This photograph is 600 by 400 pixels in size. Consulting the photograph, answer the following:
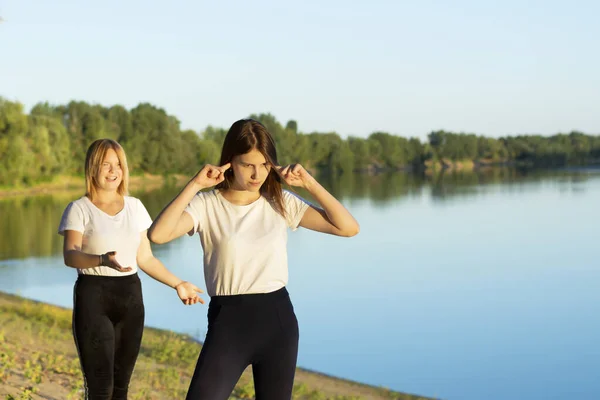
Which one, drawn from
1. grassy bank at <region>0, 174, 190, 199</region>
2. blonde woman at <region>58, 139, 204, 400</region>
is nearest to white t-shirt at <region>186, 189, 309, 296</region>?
blonde woman at <region>58, 139, 204, 400</region>

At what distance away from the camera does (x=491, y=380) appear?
10.9m

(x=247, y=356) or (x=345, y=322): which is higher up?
(x=247, y=356)

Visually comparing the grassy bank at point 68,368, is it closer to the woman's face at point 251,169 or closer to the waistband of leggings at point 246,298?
the waistband of leggings at point 246,298

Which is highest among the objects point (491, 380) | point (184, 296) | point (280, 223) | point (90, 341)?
point (280, 223)

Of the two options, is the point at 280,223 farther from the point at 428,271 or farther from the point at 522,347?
the point at 428,271

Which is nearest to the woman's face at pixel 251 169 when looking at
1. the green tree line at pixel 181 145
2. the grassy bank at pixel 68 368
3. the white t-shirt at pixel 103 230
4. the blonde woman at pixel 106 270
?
the blonde woman at pixel 106 270

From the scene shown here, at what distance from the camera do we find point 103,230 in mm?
3637

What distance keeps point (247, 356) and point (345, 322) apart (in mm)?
11524

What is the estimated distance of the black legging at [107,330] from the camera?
3551 millimetres

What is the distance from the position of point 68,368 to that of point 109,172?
12.1 feet

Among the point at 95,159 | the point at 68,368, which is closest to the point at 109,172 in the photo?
the point at 95,159

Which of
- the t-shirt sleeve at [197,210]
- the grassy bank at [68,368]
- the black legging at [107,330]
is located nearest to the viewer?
the t-shirt sleeve at [197,210]

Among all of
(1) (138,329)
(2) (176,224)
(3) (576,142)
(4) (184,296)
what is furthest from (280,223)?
(3) (576,142)

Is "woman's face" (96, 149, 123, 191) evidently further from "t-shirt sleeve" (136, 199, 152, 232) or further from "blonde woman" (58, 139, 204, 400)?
"t-shirt sleeve" (136, 199, 152, 232)
